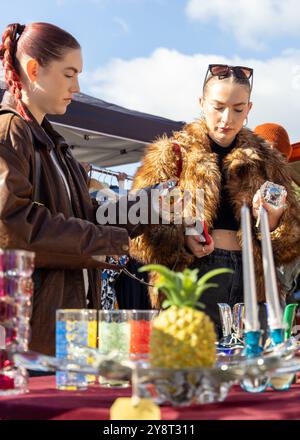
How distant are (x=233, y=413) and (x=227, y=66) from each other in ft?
6.04

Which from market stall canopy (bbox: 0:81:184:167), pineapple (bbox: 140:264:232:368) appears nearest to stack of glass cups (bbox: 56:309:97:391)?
pineapple (bbox: 140:264:232:368)

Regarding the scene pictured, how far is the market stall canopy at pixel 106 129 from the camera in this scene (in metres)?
4.71

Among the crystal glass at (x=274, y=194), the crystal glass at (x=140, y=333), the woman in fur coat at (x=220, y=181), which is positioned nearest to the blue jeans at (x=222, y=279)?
the woman in fur coat at (x=220, y=181)

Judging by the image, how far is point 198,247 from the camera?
2.20 metres

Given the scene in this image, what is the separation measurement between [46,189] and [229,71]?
3.39ft

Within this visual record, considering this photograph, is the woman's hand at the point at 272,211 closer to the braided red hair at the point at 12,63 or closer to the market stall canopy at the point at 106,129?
the braided red hair at the point at 12,63

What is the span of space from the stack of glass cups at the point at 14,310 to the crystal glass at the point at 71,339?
0.07m

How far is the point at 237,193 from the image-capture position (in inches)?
94.4

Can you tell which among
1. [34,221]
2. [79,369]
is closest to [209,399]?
[79,369]

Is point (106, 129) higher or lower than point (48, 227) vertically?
higher

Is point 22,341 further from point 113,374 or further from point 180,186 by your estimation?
point 180,186

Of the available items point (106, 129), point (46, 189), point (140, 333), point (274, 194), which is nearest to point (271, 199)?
point (274, 194)

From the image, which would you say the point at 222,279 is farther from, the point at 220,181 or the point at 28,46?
the point at 28,46
